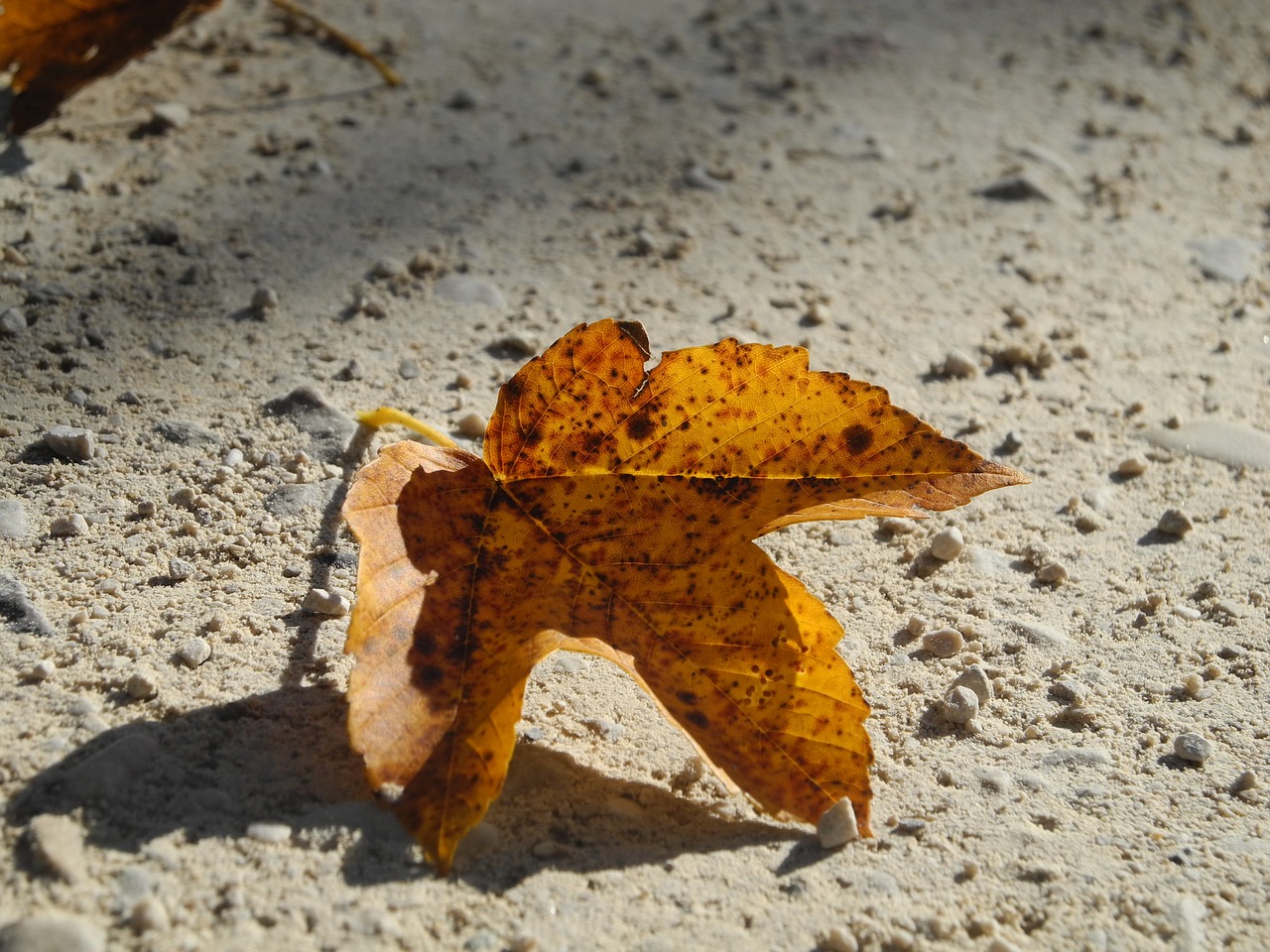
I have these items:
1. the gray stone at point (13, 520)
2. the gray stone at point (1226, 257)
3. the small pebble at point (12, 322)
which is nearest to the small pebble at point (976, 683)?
the gray stone at point (13, 520)

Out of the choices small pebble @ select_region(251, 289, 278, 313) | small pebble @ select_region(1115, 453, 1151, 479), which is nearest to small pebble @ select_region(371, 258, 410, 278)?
small pebble @ select_region(251, 289, 278, 313)

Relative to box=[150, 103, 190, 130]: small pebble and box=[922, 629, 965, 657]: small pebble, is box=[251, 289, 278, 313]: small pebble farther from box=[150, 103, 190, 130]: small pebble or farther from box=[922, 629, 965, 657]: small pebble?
box=[922, 629, 965, 657]: small pebble

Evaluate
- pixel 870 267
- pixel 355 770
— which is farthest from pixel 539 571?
pixel 870 267

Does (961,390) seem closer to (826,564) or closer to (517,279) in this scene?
(826,564)

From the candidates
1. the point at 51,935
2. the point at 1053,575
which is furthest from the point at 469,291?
the point at 51,935

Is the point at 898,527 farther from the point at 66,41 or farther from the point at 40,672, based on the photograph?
the point at 66,41
